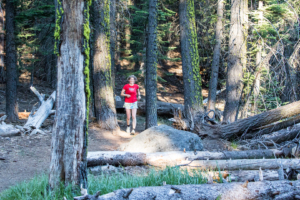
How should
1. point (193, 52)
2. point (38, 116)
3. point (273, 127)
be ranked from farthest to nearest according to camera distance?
1. point (193, 52)
2. point (38, 116)
3. point (273, 127)

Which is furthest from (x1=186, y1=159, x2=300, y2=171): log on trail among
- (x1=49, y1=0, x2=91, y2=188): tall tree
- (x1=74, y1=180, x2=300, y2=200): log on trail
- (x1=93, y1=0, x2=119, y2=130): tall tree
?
(x1=93, y1=0, x2=119, y2=130): tall tree

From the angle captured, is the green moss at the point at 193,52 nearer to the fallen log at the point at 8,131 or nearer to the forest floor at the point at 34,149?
the forest floor at the point at 34,149

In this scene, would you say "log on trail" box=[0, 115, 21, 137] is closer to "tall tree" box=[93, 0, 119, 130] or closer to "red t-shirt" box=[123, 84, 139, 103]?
"tall tree" box=[93, 0, 119, 130]

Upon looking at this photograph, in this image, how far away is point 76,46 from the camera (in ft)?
10.7

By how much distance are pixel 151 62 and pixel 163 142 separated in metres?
4.11

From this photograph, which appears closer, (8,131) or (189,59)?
(8,131)

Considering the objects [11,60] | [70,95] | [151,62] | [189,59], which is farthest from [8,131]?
[189,59]

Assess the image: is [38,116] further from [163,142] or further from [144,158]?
[144,158]

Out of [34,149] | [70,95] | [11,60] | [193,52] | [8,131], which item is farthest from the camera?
[11,60]

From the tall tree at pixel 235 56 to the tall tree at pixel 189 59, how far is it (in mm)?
1331

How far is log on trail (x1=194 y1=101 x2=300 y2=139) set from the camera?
6.78m

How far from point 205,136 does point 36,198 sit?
6.41 meters

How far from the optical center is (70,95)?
3.24m

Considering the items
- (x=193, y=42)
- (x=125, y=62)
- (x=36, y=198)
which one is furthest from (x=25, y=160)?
(x=125, y=62)
